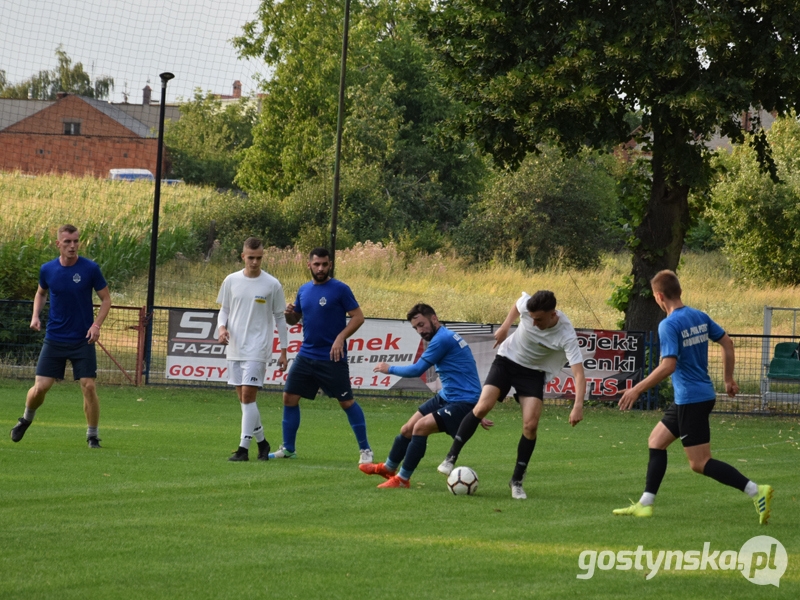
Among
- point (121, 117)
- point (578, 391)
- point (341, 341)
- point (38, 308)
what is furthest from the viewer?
point (121, 117)

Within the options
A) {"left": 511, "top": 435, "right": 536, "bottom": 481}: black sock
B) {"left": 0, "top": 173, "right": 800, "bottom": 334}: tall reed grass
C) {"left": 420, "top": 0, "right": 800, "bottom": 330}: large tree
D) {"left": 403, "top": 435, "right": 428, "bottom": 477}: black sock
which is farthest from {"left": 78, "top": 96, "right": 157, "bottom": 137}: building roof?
{"left": 511, "top": 435, "right": 536, "bottom": 481}: black sock

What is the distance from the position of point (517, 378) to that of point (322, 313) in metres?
2.58

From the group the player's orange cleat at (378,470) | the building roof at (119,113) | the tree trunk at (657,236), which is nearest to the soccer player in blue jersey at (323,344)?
the player's orange cleat at (378,470)

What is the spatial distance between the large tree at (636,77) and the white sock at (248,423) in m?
10.6

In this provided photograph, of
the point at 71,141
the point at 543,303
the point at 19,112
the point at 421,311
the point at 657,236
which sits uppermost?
the point at 19,112

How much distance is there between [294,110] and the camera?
48438 millimetres

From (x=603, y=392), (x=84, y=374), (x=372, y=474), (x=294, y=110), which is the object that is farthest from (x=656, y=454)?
(x=294, y=110)

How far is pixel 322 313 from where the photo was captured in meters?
11.2

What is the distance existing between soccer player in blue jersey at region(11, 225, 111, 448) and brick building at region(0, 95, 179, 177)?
54.8 metres

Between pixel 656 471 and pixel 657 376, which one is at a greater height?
pixel 657 376

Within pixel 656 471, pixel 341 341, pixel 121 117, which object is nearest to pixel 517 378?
pixel 656 471

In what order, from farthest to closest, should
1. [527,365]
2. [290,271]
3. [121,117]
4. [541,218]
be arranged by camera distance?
[121,117], [541,218], [290,271], [527,365]

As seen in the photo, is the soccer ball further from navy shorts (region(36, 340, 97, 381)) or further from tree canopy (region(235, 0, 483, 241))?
tree canopy (region(235, 0, 483, 241))

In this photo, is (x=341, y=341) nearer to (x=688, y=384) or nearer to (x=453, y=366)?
(x=453, y=366)
